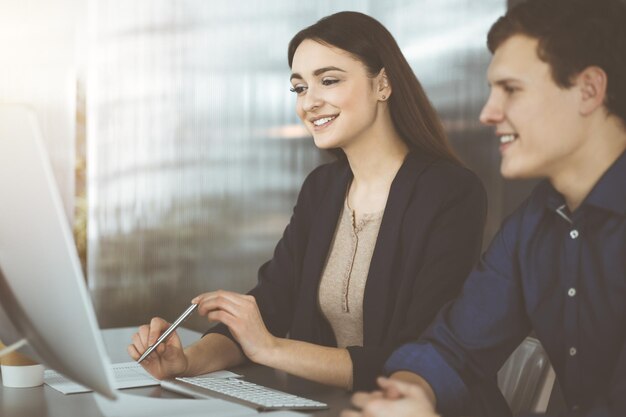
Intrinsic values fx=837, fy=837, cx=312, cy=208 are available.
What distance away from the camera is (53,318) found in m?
0.98

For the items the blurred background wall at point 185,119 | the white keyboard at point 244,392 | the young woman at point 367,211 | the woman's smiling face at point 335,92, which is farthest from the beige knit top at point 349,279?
the blurred background wall at point 185,119

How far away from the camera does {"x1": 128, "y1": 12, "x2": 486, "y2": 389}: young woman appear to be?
1.79 meters

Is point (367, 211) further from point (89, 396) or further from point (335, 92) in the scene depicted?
point (89, 396)

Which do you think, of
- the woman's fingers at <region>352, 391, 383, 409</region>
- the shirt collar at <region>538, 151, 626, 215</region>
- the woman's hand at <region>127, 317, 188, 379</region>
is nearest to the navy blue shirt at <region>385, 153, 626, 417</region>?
the shirt collar at <region>538, 151, 626, 215</region>

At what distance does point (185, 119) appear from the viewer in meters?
4.19

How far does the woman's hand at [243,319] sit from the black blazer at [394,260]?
0.18 m

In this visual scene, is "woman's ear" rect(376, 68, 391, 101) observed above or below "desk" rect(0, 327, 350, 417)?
above

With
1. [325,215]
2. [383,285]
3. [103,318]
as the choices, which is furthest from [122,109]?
[383,285]

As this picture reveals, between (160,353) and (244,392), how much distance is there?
24 centimetres

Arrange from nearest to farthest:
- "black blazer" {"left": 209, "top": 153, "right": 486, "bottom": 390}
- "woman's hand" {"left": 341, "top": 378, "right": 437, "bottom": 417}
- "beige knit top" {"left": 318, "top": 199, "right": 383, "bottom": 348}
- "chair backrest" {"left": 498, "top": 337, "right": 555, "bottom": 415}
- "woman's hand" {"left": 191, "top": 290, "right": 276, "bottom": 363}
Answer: "woman's hand" {"left": 341, "top": 378, "right": 437, "bottom": 417}, "woman's hand" {"left": 191, "top": 290, "right": 276, "bottom": 363}, "chair backrest" {"left": 498, "top": 337, "right": 555, "bottom": 415}, "black blazer" {"left": 209, "top": 153, "right": 486, "bottom": 390}, "beige knit top" {"left": 318, "top": 199, "right": 383, "bottom": 348}

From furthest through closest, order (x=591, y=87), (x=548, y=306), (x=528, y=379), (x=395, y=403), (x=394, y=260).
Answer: (x=394, y=260) → (x=528, y=379) → (x=548, y=306) → (x=591, y=87) → (x=395, y=403)

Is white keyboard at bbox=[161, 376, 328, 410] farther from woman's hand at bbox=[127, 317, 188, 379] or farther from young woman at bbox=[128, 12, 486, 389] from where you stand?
young woman at bbox=[128, 12, 486, 389]

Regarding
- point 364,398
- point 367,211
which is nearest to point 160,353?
point 364,398

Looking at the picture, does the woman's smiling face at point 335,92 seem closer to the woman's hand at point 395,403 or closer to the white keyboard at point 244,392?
the white keyboard at point 244,392
